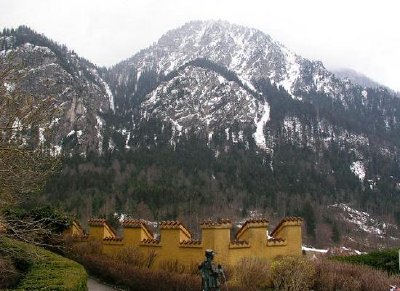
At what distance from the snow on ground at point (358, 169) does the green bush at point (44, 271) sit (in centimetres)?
17909

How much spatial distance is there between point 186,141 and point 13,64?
541 ft

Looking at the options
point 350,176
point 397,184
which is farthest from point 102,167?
point 397,184

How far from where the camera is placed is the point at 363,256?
66.6 ft

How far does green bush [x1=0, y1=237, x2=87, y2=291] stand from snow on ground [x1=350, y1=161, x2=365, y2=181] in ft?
588

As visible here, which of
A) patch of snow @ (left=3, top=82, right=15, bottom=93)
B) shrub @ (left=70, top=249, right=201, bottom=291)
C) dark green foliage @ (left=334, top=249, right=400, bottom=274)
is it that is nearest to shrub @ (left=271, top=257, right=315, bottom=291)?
shrub @ (left=70, top=249, right=201, bottom=291)

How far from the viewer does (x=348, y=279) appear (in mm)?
14047

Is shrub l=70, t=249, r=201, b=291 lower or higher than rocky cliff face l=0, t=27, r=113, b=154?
lower

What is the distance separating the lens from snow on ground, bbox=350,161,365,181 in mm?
186137

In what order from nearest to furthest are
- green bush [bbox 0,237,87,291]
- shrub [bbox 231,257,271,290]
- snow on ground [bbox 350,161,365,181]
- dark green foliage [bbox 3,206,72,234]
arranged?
green bush [bbox 0,237,87,291]
shrub [bbox 231,257,271,290]
dark green foliage [bbox 3,206,72,234]
snow on ground [bbox 350,161,365,181]

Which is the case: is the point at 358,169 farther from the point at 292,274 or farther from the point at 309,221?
the point at 292,274

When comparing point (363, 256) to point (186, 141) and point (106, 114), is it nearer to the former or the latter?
point (186, 141)

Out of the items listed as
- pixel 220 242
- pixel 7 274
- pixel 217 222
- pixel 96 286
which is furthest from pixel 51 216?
pixel 220 242

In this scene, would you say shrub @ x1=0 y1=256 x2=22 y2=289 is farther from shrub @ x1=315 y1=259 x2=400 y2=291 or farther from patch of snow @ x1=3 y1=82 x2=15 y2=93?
shrub @ x1=315 y1=259 x2=400 y2=291

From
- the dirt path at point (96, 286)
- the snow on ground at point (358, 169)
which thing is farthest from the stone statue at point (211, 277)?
the snow on ground at point (358, 169)
